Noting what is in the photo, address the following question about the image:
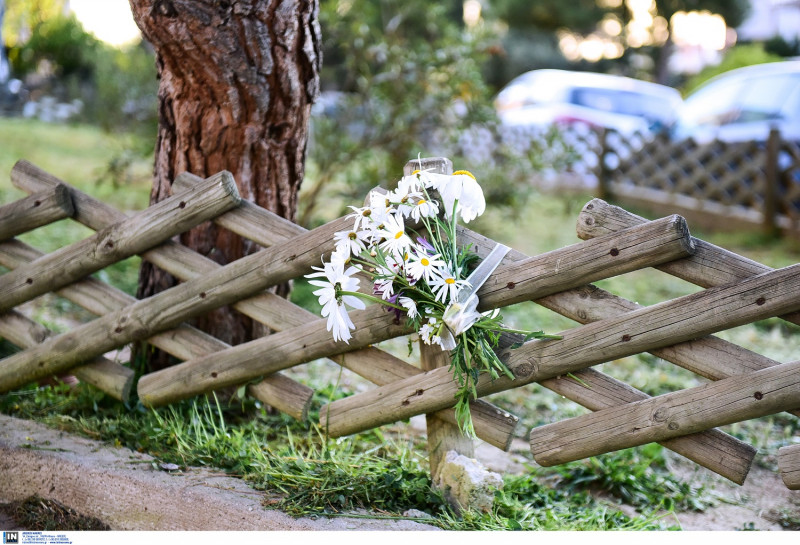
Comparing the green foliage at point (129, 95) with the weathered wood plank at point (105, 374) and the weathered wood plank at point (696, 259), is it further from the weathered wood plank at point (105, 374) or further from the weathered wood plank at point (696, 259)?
the weathered wood plank at point (696, 259)

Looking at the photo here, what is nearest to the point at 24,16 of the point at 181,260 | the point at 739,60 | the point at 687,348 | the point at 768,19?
the point at 181,260

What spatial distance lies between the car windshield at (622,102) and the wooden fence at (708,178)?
1.14m

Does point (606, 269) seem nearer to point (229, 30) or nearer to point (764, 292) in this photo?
point (764, 292)

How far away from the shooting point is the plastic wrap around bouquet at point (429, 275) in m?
1.70

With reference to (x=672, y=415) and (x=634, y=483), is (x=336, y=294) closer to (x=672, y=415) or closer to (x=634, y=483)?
(x=672, y=415)

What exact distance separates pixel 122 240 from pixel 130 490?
0.69 m

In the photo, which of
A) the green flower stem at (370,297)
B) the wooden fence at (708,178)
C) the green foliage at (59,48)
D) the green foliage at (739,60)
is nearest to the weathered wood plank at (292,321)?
the green flower stem at (370,297)

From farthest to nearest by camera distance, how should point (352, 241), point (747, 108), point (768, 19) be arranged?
point (768, 19), point (747, 108), point (352, 241)

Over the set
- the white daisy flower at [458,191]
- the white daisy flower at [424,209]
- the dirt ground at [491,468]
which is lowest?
the dirt ground at [491,468]

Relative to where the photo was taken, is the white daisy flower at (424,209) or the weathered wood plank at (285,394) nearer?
the white daisy flower at (424,209)

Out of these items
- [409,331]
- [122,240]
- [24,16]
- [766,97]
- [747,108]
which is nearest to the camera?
[409,331]

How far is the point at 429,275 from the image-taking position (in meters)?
1.71

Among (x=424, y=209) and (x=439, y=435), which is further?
(x=439, y=435)
